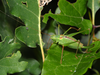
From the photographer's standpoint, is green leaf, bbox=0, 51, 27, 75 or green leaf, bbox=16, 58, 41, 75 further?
green leaf, bbox=16, 58, 41, 75

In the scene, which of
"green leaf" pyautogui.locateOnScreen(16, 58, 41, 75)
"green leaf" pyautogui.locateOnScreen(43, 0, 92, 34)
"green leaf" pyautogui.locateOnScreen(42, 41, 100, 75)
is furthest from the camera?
"green leaf" pyautogui.locateOnScreen(16, 58, 41, 75)

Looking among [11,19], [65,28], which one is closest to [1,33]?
[11,19]

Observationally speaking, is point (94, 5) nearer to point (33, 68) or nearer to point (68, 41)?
point (68, 41)

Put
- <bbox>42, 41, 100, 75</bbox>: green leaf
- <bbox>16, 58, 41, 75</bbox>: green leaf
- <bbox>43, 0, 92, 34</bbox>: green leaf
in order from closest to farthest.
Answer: <bbox>42, 41, 100, 75</bbox>: green leaf, <bbox>43, 0, 92, 34</bbox>: green leaf, <bbox>16, 58, 41, 75</bbox>: green leaf

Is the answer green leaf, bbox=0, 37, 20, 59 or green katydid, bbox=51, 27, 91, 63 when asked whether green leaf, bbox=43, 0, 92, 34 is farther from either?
green leaf, bbox=0, 37, 20, 59

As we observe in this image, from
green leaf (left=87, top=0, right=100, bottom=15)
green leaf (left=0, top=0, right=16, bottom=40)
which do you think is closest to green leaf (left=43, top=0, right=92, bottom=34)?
green leaf (left=87, top=0, right=100, bottom=15)

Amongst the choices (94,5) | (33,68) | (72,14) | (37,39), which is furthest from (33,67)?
(94,5)

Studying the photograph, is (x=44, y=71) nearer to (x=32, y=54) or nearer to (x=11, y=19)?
(x=32, y=54)

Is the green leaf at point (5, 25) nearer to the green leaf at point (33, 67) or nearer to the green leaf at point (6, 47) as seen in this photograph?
the green leaf at point (6, 47)
